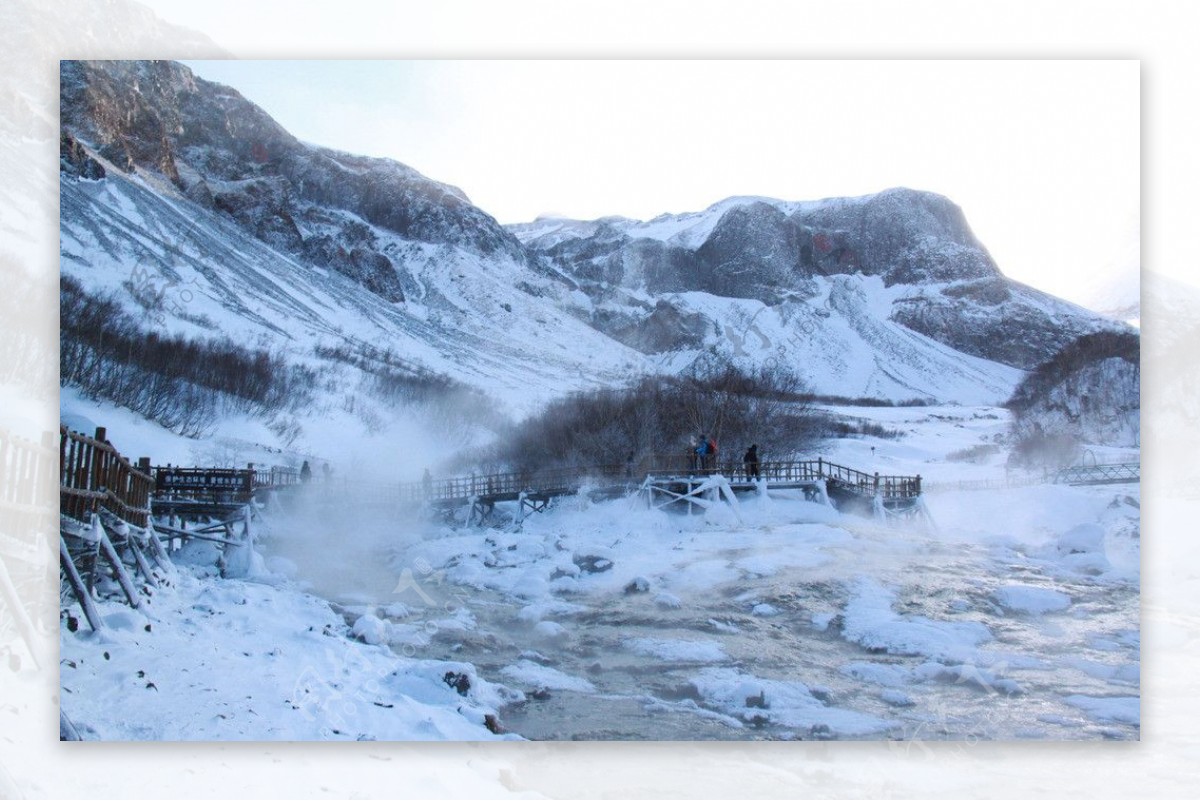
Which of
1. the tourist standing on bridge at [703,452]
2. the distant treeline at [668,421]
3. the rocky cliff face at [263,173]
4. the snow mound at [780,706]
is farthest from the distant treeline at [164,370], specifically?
the snow mound at [780,706]

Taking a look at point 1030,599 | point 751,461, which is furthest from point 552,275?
point 1030,599

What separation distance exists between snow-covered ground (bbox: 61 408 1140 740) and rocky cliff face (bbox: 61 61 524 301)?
4.47 feet

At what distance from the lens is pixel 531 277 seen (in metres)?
5.02

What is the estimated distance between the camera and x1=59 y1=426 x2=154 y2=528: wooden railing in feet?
13.0

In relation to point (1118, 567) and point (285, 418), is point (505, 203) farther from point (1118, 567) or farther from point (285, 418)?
point (1118, 567)

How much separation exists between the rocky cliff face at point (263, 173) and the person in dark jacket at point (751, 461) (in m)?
1.67

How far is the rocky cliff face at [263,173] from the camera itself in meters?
4.44

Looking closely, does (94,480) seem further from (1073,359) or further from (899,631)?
(1073,359)

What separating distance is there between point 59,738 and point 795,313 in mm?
4200

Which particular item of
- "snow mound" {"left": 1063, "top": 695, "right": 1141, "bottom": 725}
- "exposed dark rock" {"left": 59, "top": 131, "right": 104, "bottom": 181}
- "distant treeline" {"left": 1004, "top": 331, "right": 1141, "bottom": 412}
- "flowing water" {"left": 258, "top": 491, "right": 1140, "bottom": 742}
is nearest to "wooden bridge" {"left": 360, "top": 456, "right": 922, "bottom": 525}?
"flowing water" {"left": 258, "top": 491, "right": 1140, "bottom": 742}

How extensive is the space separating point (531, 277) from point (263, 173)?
4.99 ft

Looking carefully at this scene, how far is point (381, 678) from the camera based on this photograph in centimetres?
412

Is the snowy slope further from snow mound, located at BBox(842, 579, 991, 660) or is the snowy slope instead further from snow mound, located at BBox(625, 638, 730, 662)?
snow mound, located at BBox(842, 579, 991, 660)

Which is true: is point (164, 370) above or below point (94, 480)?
above
